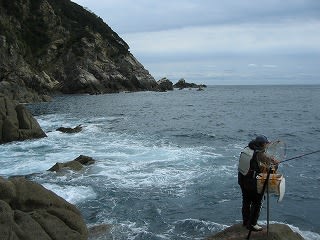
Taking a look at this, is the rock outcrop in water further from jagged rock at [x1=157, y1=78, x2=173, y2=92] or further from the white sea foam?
the white sea foam

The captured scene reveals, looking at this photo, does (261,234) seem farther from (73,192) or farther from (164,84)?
(164,84)

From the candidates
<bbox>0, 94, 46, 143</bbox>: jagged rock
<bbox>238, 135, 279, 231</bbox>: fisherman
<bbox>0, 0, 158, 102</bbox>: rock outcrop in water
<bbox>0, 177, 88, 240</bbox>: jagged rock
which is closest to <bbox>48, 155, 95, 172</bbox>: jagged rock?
<bbox>0, 177, 88, 240</bbox>: jagged rock

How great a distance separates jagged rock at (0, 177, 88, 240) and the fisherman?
3.88m

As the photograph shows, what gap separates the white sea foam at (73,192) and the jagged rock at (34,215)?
4.63 metres

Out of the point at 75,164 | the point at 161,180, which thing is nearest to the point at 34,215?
the point at 161,180

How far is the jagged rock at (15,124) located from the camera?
93.7 ft

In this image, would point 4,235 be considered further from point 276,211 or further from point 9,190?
point 276,211

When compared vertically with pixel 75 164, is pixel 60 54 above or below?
above

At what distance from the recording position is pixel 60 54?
110 meters

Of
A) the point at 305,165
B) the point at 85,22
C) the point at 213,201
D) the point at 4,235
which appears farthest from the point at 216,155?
the point at 85,22

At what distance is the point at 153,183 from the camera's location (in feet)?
57.5

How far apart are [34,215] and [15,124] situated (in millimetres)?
21216

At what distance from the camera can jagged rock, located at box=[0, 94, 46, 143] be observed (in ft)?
93.7

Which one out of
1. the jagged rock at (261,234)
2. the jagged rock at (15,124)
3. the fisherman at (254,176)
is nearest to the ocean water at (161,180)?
the jagged rock at (15,124)
